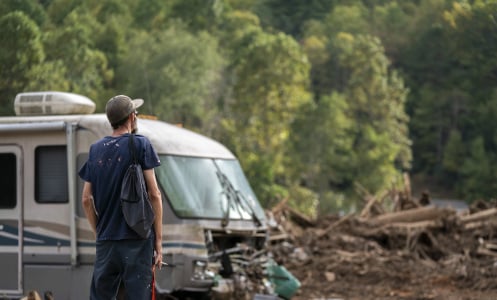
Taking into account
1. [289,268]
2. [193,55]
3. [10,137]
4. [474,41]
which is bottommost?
[289,268]

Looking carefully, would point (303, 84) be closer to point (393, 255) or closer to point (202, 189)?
point (393, 255)

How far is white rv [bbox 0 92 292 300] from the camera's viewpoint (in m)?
13.9

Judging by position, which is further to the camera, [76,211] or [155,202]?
[76,211]

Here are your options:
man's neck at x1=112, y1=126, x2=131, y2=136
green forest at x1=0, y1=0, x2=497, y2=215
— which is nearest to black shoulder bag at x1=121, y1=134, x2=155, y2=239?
man's neck at x1=112, y1=126, x2=131, y2=136

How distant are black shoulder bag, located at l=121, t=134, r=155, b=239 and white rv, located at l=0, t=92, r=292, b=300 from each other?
4.88m

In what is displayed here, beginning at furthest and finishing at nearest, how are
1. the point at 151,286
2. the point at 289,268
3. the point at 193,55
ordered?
the point at 193,55 < the point at 289,268 < the point at 151,286

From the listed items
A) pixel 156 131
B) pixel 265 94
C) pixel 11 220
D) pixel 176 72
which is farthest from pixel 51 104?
pixel 265 94

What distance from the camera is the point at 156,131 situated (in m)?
14.8

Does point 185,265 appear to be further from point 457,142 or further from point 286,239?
point 457,142

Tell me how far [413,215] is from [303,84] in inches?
2003

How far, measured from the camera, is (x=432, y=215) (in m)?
23.8

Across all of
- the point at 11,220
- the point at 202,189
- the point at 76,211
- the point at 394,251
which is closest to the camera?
the point at 76,211

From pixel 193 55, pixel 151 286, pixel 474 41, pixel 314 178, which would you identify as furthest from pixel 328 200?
pixel 151 286

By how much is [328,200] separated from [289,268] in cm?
5086
